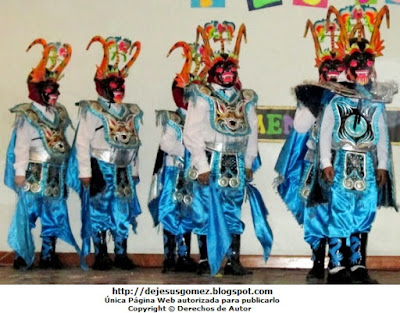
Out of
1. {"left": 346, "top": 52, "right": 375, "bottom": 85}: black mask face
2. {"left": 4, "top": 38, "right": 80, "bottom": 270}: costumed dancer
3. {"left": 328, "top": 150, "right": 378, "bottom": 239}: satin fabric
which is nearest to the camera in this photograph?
{"left": 328, "top": 150, "right": 378, "bottom": 239}: satin fabric

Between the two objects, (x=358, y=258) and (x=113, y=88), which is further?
(x=113, y=88)

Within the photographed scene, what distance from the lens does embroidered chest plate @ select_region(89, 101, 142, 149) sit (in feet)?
14.4

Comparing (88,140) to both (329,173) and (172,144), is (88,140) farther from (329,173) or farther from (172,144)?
(329,173)

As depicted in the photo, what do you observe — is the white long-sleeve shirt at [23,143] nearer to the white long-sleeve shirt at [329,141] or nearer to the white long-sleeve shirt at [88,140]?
the white long-sleeve shirt at [88,140]

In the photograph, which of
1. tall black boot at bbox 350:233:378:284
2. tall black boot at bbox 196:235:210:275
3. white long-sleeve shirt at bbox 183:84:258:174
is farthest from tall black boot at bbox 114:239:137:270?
tall black boot at bbox 350:233:378:284

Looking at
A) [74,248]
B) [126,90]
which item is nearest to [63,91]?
[126,90]

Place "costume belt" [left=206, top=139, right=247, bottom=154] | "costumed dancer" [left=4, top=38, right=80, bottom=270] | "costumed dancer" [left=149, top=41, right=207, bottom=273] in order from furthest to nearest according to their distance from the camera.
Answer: "costumed dancer" [left=4, top=38, right=80, bottom=270] → "costumed dancer" [left=149, top=41, right=207, bottom=273] → "costume belt" [left=206, top=139, right=247, bottom=154]

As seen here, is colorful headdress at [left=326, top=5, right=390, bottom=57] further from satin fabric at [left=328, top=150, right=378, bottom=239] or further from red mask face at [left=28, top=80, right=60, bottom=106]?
red mask face at [left=28, top=80, right=60, bottom=106]

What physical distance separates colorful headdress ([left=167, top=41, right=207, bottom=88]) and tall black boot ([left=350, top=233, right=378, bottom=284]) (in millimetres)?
1368

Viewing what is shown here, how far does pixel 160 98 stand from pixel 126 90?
23 centimetres

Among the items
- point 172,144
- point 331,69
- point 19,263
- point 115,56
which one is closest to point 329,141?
point 331,69

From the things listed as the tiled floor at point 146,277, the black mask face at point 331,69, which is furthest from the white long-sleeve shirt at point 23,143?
the black mask face at point 331,69

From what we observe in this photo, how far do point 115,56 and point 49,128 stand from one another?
61cm

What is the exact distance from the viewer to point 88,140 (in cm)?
442
